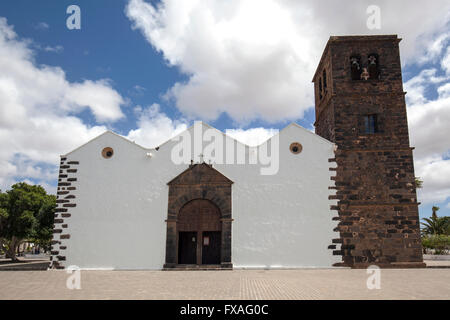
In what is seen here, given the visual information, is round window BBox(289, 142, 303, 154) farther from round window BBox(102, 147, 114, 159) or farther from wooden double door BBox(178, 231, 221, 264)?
round window BBox(102, 147, 114, 159)

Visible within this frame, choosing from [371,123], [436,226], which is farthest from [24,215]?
[436,226]

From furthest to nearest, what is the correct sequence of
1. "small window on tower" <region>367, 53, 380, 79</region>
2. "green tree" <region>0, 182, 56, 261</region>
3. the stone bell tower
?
"green tree" <region>0, 182, 56, 261</region>, "small window on tower" <region>367, 53, 380, 79</region>, the stone bell tower

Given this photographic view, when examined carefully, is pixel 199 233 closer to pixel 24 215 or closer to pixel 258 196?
pixel 258 196

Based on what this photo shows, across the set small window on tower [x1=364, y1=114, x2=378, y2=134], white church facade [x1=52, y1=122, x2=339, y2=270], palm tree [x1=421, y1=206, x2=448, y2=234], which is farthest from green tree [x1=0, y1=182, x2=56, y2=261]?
palm tree [x1=421, y1=206, x2=448, y2=234]

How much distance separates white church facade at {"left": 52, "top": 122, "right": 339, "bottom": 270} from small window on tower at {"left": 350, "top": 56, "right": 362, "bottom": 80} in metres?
4.00

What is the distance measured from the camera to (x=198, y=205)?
50.1ft

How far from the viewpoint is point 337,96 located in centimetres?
1631

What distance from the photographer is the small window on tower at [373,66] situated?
16672mm

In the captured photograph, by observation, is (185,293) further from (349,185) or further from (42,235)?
(42,235)

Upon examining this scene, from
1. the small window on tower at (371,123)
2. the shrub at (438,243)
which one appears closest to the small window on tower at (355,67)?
the small window on tower at (371,123)

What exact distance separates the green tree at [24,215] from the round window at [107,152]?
8.13 m

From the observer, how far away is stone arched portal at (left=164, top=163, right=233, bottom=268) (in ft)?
48.9

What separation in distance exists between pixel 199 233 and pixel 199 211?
960 millimetres

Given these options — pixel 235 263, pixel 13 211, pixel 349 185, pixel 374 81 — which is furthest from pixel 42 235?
pixel 374 81
